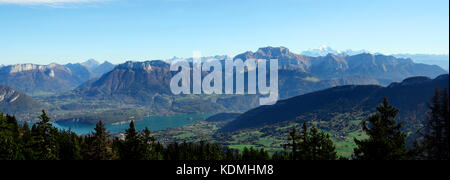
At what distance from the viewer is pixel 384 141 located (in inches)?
1309

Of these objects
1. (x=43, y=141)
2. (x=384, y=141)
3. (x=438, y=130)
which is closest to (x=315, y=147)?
(x=384, y=141)

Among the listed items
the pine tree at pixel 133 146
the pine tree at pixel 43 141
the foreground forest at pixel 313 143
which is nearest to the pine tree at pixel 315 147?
the foreground forest at pixel 313 143

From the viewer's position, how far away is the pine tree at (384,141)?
3338 cm

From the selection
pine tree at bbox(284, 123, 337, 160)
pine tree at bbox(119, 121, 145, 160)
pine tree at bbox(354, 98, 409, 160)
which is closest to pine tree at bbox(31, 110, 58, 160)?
pine tree at bbox(119, 121, 145, 160)

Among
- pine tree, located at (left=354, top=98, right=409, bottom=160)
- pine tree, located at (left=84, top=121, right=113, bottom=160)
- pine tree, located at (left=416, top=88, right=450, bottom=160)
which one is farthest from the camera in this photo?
pine tree, located at (left=84, top=121, right=113, bottom=160)

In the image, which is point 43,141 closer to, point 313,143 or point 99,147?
point 99,147

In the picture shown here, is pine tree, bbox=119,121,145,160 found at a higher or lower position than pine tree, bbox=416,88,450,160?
lower

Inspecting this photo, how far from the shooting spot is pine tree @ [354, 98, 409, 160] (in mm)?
33375

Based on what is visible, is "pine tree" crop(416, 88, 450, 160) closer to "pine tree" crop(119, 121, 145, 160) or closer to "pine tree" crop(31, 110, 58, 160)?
"pine tree" crop(119, 121, 145, 160)
